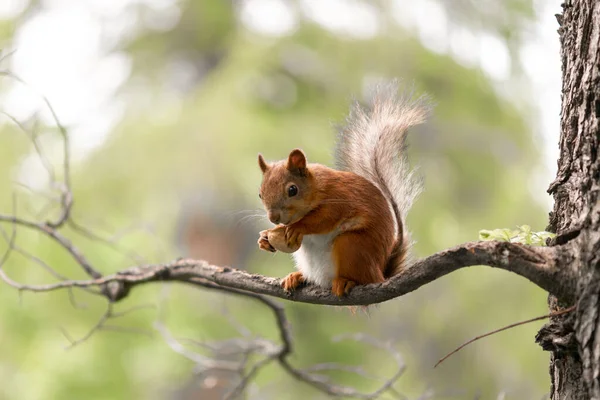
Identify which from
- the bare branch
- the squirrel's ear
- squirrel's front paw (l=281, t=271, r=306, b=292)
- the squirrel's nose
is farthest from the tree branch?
the bare branch

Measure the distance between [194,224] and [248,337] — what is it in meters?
3.05

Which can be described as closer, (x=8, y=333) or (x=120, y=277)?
(x=120, y=277)

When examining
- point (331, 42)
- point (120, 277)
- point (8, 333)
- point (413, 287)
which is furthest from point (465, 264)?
point (8, 333)

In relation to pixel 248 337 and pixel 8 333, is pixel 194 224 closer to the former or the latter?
pixel 8 333

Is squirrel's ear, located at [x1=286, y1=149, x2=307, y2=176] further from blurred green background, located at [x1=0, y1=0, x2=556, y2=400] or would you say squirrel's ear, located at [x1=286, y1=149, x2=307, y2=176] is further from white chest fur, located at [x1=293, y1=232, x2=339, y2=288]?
blurred green background, located at [x1=0, y1=0, x2=556, y2=400]

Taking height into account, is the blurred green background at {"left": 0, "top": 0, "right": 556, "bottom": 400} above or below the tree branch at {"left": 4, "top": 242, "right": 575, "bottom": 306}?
above

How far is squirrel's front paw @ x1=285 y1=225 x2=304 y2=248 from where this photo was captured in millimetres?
1435

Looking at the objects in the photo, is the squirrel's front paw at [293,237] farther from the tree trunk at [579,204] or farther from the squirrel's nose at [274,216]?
the tree trunk at [579,204]

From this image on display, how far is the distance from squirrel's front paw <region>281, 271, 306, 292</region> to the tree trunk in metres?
0.53

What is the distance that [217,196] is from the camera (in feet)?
14.5

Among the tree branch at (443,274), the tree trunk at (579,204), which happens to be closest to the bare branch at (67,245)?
the tree branch at (443,274)

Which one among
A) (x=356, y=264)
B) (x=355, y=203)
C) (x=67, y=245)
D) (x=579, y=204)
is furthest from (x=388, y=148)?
(x=67, y=245)

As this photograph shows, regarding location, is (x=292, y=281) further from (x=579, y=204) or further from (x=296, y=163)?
(x=579, y=204)

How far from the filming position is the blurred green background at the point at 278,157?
404cm
